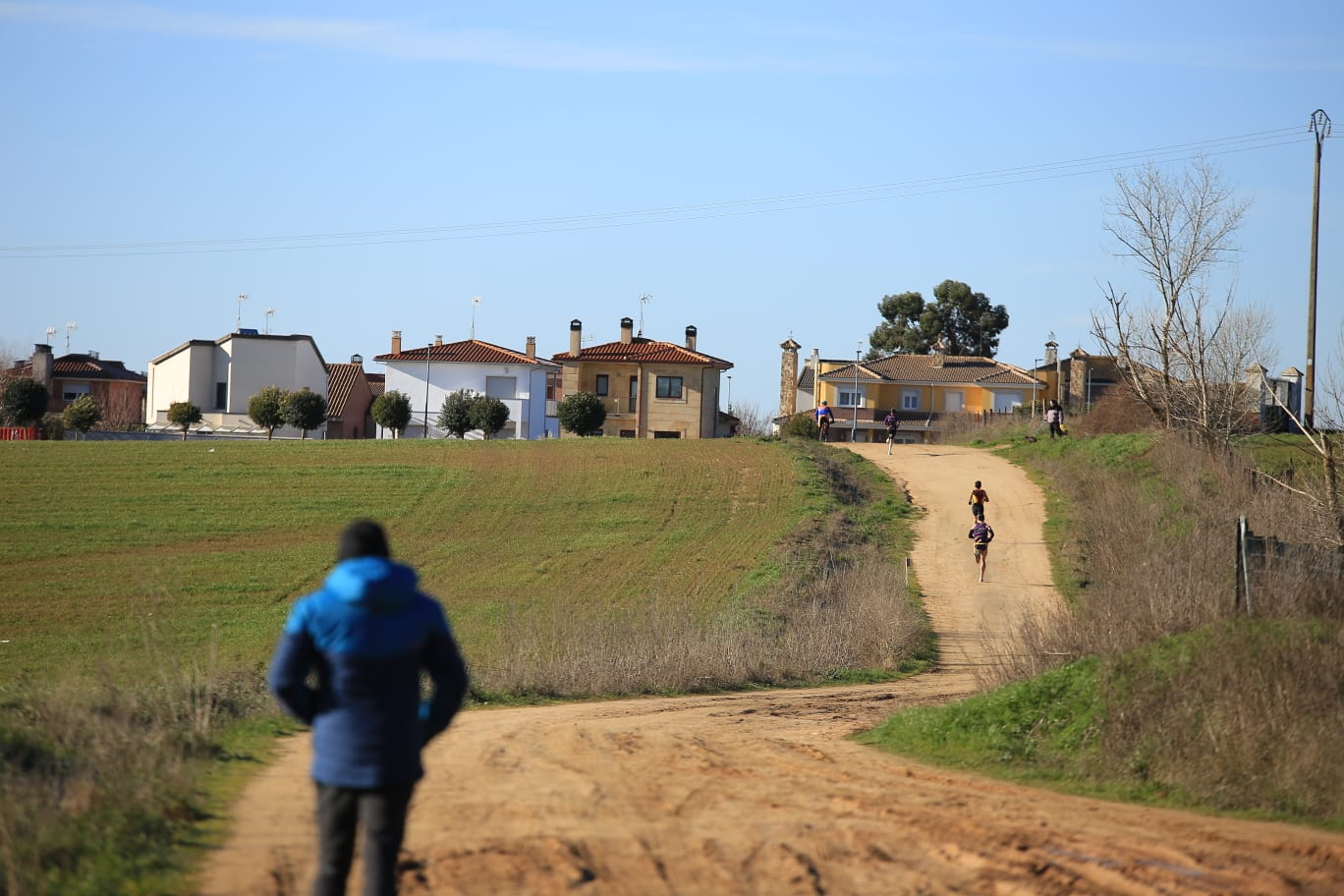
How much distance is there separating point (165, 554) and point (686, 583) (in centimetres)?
1348

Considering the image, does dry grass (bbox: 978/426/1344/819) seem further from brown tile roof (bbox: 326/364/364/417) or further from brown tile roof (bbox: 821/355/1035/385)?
brown tile roof (bbox: 821/355/1035/385)

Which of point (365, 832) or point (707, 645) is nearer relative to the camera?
point (365, 832)

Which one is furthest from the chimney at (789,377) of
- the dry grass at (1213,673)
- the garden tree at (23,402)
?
the dry grass at (1213,673)

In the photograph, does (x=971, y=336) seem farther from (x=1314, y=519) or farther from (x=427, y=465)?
(x=1314, y=519)

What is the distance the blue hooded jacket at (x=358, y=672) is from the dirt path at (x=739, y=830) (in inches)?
58.3

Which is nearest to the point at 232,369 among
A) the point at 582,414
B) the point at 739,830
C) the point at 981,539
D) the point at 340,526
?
the point at 582,414

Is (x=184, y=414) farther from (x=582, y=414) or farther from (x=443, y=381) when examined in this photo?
(x=582, y=414)

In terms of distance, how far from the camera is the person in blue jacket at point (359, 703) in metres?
5.51

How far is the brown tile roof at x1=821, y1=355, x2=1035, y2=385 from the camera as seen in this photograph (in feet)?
286

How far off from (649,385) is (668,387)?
3.32ft

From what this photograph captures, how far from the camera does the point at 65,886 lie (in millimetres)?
6391

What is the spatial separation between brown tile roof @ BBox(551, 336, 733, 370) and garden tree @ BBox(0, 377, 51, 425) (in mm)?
25765

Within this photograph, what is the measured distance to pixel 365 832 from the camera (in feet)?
18.2

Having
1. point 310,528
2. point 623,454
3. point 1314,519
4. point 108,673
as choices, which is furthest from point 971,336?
point 108,673
